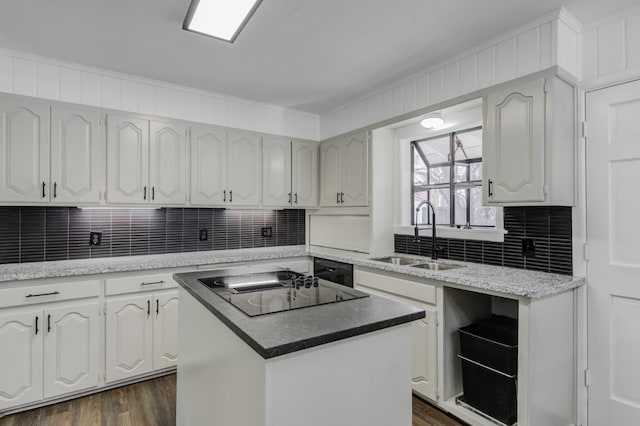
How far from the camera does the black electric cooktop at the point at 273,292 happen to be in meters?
1.44

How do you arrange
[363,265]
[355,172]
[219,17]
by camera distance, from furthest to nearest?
[355,172]
[363,265]
[219,17]

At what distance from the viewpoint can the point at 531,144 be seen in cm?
213

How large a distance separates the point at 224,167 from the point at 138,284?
1304 millimetres

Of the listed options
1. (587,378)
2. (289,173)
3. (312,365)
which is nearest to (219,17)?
(312,365)

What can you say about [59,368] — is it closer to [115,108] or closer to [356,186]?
[115,108]

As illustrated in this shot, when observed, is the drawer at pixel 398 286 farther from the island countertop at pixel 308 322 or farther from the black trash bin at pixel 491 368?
the island countertop at pixel 308 322

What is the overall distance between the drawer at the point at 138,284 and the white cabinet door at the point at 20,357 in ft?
1.46

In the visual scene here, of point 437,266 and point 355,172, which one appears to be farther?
point 355,172

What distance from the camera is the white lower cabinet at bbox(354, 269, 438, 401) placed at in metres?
2.38

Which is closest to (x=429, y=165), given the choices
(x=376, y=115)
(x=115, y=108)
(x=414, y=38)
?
(x=376, y=115)

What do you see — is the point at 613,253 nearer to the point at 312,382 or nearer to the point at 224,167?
the point at 312,382

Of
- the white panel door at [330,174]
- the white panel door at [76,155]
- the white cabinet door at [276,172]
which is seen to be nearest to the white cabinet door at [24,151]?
the white panel door at [76,155]

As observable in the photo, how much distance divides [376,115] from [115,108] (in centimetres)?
228

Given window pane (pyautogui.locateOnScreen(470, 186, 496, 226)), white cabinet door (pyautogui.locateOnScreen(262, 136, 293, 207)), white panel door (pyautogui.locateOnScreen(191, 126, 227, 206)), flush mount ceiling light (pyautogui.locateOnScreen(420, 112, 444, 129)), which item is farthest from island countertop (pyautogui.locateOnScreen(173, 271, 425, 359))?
white cabinet door (pyautogui.locateOnScreen(262, 136, 293, 207))
